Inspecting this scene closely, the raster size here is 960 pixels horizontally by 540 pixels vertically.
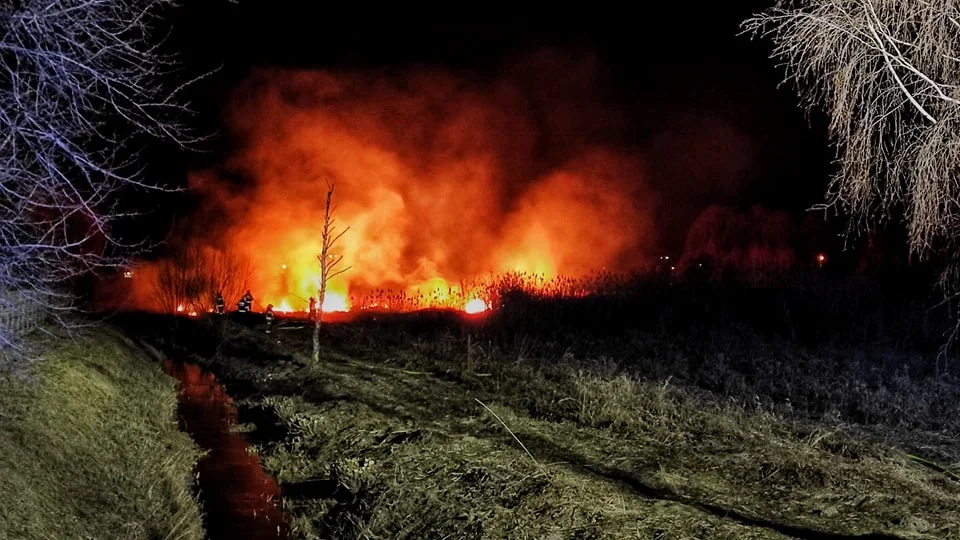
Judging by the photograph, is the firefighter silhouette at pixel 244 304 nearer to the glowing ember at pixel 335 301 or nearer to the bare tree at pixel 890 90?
the glowing ember at pixel 335 301

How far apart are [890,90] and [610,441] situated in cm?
605

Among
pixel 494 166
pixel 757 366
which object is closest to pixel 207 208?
pixel 494 166

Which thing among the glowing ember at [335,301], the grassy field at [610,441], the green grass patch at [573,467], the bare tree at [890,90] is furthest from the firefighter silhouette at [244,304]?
the bare tree at [890,90]

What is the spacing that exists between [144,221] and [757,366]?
4347 centimetres

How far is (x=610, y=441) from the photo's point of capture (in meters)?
12.1

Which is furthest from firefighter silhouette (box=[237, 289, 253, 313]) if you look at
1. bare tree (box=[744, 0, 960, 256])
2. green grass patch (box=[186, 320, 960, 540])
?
bare tree (box=[744, 0, 960, 256])

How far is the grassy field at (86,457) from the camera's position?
980 centimetres

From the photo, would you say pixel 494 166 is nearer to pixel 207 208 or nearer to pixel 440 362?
pixel 207 208

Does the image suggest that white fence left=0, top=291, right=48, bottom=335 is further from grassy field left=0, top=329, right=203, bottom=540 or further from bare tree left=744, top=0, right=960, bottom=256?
bare tree left=744, top=0, right=960, bottom=256

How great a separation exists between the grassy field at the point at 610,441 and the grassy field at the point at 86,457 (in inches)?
71.3

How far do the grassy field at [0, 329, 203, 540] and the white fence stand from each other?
0.40m

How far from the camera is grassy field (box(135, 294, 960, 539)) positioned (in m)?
9.22

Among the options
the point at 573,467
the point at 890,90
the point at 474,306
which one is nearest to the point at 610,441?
the point at 573,467

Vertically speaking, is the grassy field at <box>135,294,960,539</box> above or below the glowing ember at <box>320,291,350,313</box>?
below
